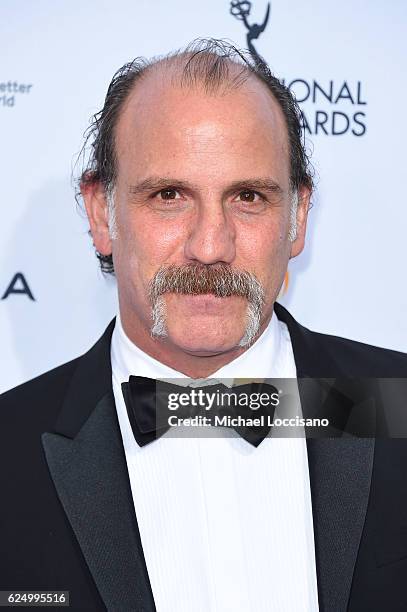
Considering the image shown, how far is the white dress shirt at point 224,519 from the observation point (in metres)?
2.30

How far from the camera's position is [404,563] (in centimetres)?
235

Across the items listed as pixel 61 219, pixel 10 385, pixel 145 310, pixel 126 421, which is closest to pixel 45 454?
pixel 126 421

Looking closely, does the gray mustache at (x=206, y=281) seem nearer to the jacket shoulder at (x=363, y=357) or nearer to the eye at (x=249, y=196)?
the eye at (x=249, y=196)

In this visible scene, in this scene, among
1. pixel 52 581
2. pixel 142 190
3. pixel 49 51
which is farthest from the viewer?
pixel 49 51

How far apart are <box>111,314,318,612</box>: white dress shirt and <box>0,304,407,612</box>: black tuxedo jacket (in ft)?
0.24

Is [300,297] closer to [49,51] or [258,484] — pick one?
[258,484]

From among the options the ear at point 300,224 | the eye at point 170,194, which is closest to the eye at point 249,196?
the eye at point 170,194

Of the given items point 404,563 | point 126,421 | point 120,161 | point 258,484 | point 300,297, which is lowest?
point 404,563

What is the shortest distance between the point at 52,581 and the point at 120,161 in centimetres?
122

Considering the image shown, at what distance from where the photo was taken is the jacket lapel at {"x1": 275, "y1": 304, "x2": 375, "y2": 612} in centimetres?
227

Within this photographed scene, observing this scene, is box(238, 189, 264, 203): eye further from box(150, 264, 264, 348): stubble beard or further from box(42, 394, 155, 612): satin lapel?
box(42, 394, 155, 612): satin lapel

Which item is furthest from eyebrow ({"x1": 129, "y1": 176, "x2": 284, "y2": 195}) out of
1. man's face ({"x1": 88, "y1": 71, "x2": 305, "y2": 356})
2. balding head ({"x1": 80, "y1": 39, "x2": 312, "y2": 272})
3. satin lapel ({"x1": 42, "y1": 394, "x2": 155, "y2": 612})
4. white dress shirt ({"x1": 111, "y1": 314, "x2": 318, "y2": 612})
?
satin lapel ({"x1": 42, "y1": 394, "x2": 155, "y2": 612})

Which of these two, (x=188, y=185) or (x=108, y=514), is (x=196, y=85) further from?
(x=108, y=514)

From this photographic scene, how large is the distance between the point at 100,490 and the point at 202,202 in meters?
0.84
